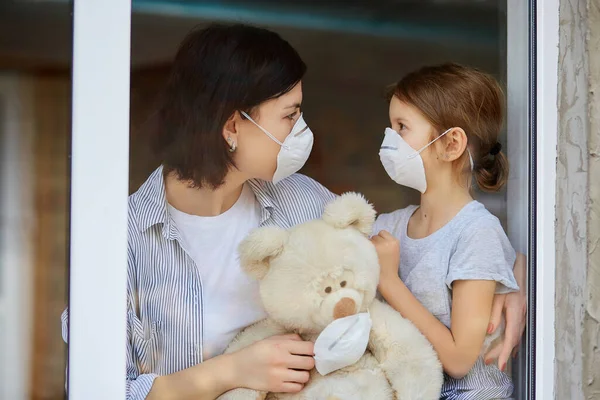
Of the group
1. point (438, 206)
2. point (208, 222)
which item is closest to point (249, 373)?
point (208, 222)

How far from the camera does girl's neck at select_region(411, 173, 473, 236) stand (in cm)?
248

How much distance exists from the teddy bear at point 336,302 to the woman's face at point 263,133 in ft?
0.65

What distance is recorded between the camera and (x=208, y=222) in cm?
230

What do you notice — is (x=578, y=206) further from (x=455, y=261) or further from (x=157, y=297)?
(x=157, y=297)

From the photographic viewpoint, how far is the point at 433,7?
101 inches

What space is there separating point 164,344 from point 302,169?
64 centimetres

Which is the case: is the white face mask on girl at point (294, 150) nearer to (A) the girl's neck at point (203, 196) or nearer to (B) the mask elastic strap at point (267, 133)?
(B) the mask elastic strap at point (267, 133)

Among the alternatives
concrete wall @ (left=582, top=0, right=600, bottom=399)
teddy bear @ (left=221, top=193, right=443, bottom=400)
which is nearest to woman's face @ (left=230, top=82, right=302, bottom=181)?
teddy bear @ (left=221, top=193, right=443, bottom=400)

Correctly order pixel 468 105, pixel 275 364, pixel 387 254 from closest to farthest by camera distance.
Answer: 1. pixel 275 364
2. pixel 387 254
3. pixel 468 105

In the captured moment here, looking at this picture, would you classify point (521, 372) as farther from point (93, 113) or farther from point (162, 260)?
point (93, 113)

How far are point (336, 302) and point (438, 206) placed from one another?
0.51 metres

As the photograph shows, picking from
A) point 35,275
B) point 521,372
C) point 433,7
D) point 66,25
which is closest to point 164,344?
point 35,275

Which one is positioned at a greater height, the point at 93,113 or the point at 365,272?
the point at 93,113

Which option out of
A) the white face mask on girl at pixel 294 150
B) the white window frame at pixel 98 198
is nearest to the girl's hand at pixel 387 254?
the white face mask on girl at pixel 294 150
